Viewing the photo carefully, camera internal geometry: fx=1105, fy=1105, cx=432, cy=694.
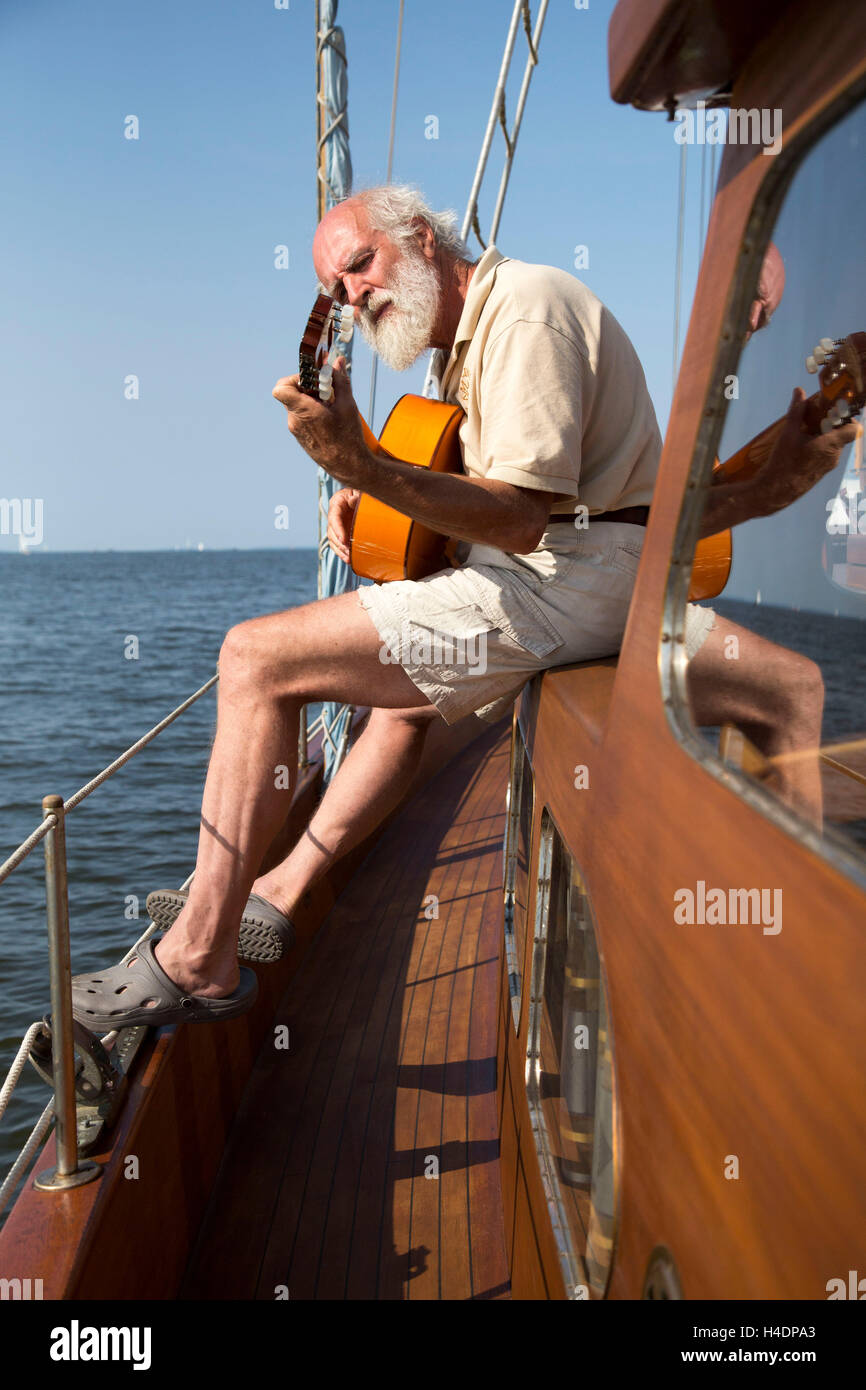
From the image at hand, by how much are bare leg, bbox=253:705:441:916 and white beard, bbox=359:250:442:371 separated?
70 centimetres

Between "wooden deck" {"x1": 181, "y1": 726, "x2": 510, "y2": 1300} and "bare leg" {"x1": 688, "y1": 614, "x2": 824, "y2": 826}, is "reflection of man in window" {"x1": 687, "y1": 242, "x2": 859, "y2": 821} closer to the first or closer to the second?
"bare leg" {"x1": 688, "y1": 614, "x2": 824, "y2": 826}

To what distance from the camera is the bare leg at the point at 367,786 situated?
2162 mm

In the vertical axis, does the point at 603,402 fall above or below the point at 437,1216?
above

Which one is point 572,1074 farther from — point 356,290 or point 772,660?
point 356,290

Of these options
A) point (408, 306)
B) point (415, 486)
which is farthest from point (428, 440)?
point (415, 486)

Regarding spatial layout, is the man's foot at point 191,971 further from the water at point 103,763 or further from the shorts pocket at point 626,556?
the shorts pocket at point 626,556

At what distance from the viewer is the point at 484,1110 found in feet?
8.29

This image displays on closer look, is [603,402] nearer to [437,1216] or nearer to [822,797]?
[822,797]

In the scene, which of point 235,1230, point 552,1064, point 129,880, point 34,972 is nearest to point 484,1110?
point 235,1230

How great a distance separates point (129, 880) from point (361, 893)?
15.2 feet

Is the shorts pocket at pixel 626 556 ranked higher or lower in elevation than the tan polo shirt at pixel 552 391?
lower

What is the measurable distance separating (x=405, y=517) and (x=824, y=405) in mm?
1148

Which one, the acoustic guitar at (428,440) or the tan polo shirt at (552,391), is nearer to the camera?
the acoustic guitar at (428,440)

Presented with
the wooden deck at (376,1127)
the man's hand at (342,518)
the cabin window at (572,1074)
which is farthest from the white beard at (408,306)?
the wooden deck at (376,1127)
